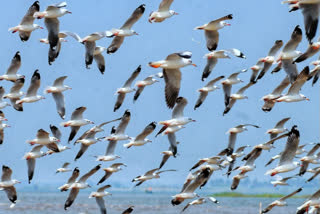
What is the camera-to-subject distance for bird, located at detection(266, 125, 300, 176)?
1505 centimetres

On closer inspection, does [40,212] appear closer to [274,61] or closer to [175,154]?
[175,154]

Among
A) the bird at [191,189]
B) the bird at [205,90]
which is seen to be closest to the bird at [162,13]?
the bird at [205,90]

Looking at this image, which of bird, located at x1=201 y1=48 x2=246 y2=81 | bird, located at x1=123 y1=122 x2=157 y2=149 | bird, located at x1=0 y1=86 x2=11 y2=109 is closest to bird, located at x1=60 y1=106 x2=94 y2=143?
bird, located at x1=123 y1=122 x2=157 y2=149

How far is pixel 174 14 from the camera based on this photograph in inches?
662

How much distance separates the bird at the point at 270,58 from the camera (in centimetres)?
1798

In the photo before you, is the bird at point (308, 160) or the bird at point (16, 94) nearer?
the bird at point (308, 160)

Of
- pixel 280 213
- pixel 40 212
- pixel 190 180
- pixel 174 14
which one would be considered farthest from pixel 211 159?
pixel 280 213

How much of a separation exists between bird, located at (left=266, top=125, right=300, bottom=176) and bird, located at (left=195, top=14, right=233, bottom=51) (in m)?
3.28

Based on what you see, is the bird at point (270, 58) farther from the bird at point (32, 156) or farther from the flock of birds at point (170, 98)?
the bird at point (32, 156)

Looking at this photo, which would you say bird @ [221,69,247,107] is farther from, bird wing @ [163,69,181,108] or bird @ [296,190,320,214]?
bird @ [296,190,320,214]

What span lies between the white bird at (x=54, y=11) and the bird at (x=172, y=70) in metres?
3.11

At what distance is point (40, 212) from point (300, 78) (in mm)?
A: 23617

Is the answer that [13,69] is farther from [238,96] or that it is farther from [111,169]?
[238,96]

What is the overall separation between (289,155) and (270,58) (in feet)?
10.8
